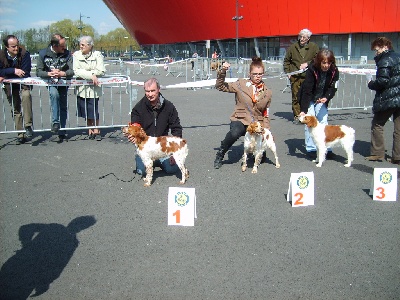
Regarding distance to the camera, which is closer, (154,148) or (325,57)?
(154,148)

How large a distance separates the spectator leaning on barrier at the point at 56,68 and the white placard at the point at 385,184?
19.4ft

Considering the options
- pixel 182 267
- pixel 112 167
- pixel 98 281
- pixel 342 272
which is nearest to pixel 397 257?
pixel 342 272

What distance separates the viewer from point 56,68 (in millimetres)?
7871

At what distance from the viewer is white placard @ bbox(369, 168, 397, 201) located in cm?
483

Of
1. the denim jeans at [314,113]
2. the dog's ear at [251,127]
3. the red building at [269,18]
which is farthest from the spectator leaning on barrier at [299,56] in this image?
the red building at [269,18]

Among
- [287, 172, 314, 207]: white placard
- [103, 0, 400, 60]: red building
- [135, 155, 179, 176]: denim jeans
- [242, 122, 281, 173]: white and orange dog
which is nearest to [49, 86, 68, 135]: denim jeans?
[135, 155, 179, 176]: denim jeans

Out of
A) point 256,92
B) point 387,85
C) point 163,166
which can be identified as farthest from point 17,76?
point 387,85

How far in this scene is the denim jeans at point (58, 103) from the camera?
25.9 ft

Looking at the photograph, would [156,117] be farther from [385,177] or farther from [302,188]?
[385,177]

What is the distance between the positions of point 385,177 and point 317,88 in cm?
240

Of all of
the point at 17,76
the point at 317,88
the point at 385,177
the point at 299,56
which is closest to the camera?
the point at 385,177

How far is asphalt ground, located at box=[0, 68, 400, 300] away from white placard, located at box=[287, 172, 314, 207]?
10 centimetres

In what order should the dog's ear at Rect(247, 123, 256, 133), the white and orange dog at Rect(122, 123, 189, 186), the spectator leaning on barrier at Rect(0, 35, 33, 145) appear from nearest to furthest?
1. the white and orange dog at Rect(122, 123, 189, 186)
2. the dog's ear at Rect(247, 123, 256, 133)
3. the spectator leaning on barrier at Rect(0, 35, 33, 145)

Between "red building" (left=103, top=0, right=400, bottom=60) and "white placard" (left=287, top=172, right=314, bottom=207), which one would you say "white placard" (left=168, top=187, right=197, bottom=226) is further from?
"red building" (left=103, top=0, right=400, bottom=60)
